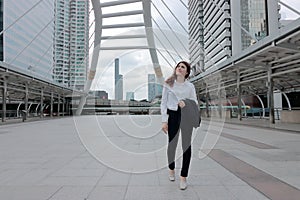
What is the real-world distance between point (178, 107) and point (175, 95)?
15 cm

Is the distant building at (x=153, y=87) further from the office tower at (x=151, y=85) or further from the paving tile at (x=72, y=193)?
the paving tile at (x=72, y=193)

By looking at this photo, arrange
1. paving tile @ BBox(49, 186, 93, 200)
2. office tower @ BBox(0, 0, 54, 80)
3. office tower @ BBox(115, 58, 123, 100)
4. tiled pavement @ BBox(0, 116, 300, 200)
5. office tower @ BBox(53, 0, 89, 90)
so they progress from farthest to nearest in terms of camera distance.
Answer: office tower @ BBox(0, 0, 54, 80)
office tower @ BBox(53, 0, 89, 90)
office tower @ BBox(115, 58, 123, 100)
tiled pavement @ BBox(0, 116, 300, 200)
paving tile @ BBox(49, 186, 93, 200)

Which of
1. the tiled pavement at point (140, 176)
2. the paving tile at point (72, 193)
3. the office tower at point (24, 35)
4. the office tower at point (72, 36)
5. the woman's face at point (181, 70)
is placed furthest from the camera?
the office tower at point (24, 35)

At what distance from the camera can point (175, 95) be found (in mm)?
3309

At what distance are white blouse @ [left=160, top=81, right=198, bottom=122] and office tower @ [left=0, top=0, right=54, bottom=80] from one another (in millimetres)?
37662

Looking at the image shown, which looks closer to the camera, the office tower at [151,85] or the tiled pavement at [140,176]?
the tiled pavement at [140,176]

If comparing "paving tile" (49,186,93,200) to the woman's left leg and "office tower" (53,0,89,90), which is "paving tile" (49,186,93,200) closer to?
the woman's left leg

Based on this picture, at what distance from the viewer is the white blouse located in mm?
3295

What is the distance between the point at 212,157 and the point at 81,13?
82.5 ft

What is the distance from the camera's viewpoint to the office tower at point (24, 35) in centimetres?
4372

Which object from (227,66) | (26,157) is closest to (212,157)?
(26,157)

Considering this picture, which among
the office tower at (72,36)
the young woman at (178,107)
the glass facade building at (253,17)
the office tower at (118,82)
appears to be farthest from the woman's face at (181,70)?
the glass facade building at (253,17)

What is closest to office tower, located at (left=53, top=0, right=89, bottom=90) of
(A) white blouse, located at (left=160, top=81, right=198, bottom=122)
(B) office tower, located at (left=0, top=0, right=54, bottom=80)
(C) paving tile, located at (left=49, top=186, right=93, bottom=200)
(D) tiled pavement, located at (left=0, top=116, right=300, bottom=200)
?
(B) office tower, located at (left=0, top=0, right=54, bottom=80)

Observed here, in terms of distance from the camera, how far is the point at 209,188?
327cm
